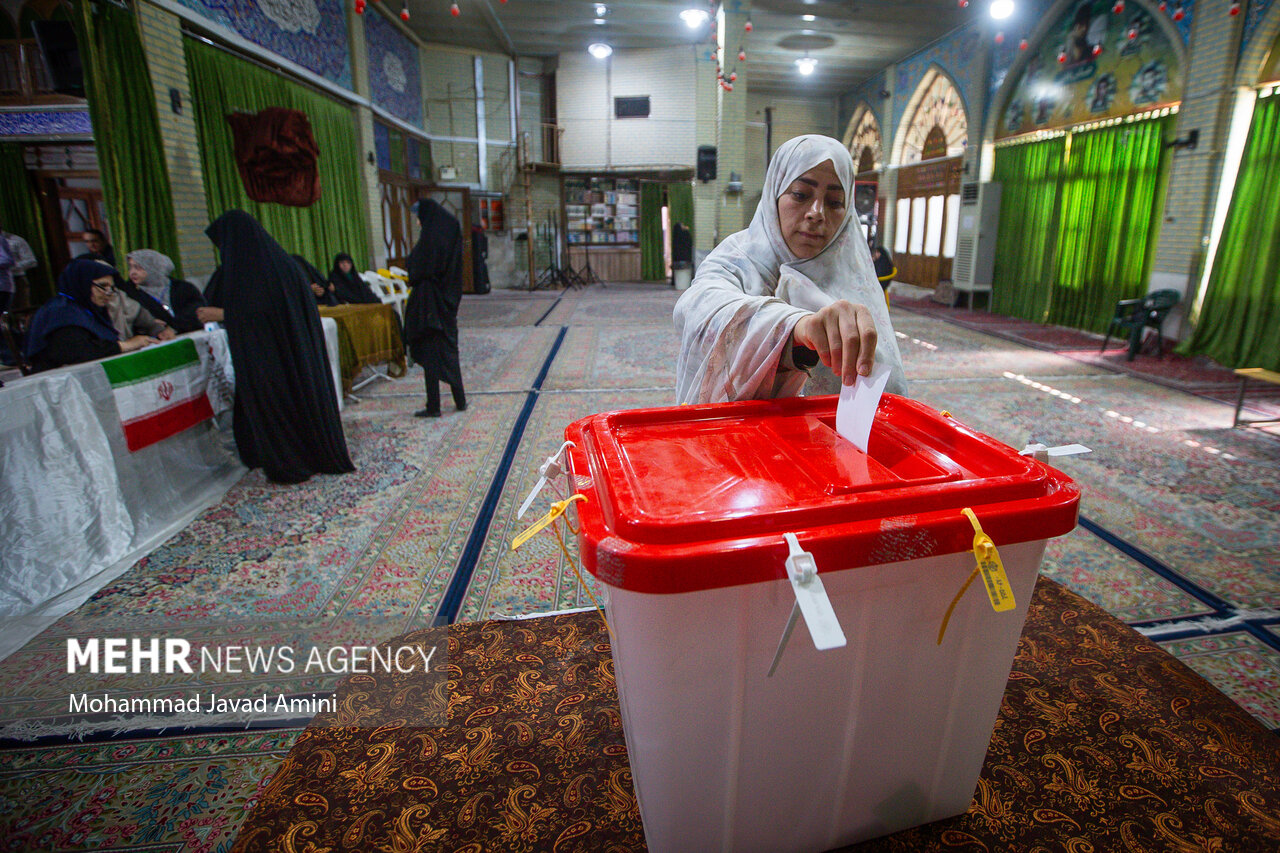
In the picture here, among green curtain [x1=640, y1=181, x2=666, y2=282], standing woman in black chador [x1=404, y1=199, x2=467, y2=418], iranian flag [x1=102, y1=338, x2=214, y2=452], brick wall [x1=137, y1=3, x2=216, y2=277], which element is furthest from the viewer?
green curtain [x1=640, y1=181, x2=666, y2=282]

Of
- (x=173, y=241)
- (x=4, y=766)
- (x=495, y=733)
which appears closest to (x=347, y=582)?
(x=4, y=766)

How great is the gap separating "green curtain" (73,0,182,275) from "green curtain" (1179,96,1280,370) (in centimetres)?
803

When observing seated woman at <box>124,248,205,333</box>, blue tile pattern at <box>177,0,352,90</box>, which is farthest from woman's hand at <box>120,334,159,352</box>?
blue tile pattern at <box>177,0,352,90</box>

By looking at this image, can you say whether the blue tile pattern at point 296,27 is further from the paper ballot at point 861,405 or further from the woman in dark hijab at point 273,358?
the paper ballot at point 861,405

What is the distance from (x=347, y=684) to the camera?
1140mm

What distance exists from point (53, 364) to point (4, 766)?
79.1 inches

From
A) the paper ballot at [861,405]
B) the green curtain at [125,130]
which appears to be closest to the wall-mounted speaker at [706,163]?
the green curtain at [125,130]

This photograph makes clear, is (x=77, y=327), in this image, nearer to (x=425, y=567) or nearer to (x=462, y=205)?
(x=425, y=567)

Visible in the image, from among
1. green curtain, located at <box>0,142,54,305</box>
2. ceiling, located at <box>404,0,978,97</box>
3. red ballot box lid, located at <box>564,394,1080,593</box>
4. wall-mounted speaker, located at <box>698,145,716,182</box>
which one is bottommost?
red ballot box lid, located at <box>564,394,1080,593</box>

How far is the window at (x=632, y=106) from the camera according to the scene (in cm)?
1159

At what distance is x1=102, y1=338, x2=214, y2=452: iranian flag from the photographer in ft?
8.13

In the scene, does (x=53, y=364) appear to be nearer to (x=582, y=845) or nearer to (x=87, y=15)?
(x=87, y=15)

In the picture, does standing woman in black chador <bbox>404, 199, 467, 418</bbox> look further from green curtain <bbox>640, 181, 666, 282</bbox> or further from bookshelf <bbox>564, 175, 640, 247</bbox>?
green curtain <bbox>640, 181, 666, 282</bbox>

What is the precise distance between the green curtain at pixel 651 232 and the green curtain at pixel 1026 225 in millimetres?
6273
